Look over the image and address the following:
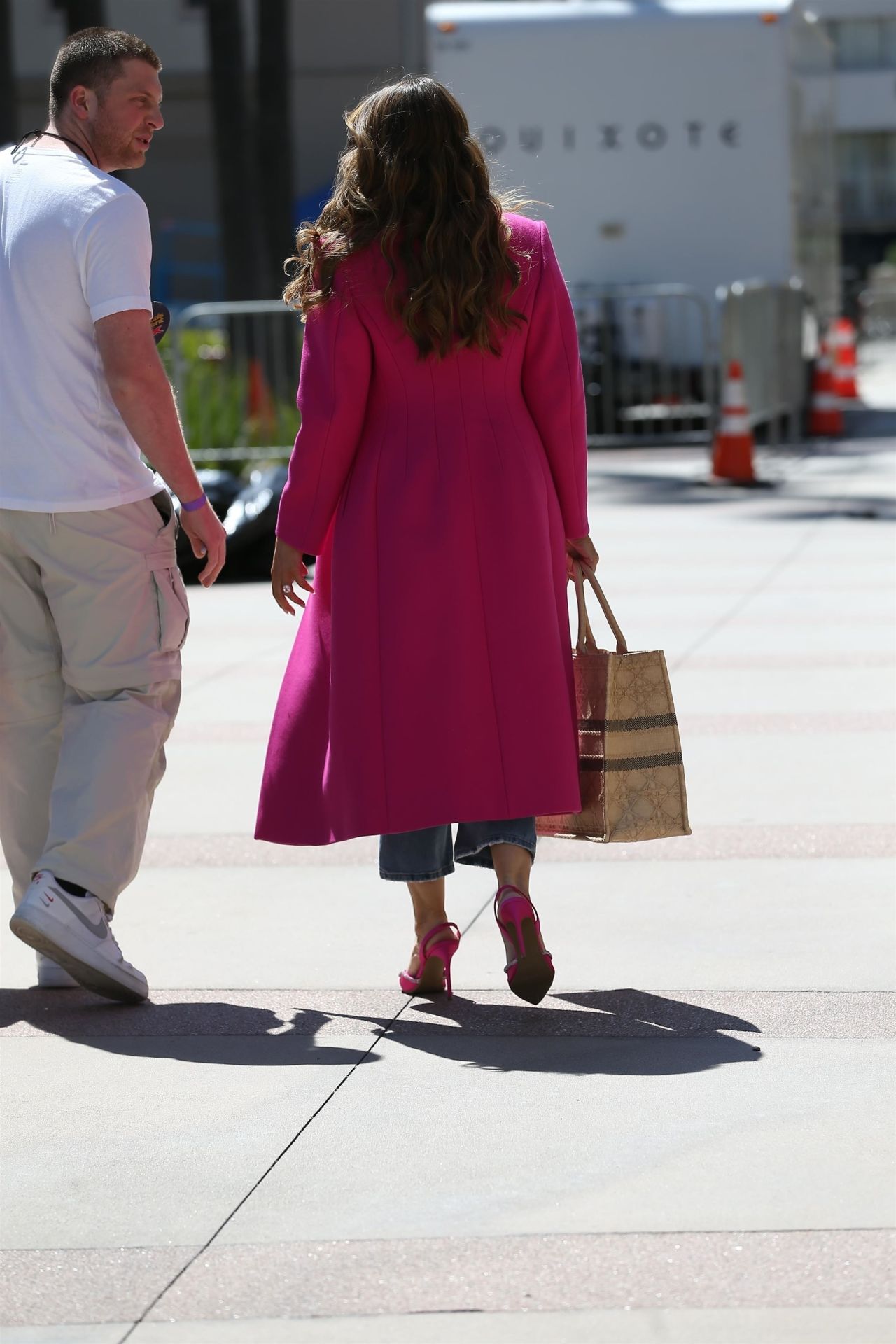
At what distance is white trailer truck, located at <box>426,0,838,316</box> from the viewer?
1731 centimetres

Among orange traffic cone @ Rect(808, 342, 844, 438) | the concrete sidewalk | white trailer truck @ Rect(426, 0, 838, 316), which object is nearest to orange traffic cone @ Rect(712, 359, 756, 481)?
white trailer truck @ Rect(426, 0, 838, 316)

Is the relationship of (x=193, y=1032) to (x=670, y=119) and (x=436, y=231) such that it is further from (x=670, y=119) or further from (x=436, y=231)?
(x=670, y=119)

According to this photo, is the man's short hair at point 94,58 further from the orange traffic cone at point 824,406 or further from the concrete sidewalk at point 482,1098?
the orange traffic cone at point 824,406

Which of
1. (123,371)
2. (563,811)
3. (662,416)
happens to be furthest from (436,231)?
(662,416)

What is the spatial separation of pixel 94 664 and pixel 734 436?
425 inches

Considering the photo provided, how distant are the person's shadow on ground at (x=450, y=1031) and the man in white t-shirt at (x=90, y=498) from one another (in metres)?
0.13

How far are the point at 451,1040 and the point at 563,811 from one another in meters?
0.51

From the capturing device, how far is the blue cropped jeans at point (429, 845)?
13.8ft

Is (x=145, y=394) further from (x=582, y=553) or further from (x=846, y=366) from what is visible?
(x=846, y=366)

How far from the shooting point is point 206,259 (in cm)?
2406

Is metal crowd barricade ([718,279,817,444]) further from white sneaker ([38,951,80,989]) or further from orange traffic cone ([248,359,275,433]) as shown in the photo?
white sneaker ([38,951,80,989])

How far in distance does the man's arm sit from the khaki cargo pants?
0.11 meters

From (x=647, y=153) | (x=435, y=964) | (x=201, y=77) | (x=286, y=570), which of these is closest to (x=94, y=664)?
(x=286, y=570)

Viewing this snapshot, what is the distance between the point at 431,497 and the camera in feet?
13.4
